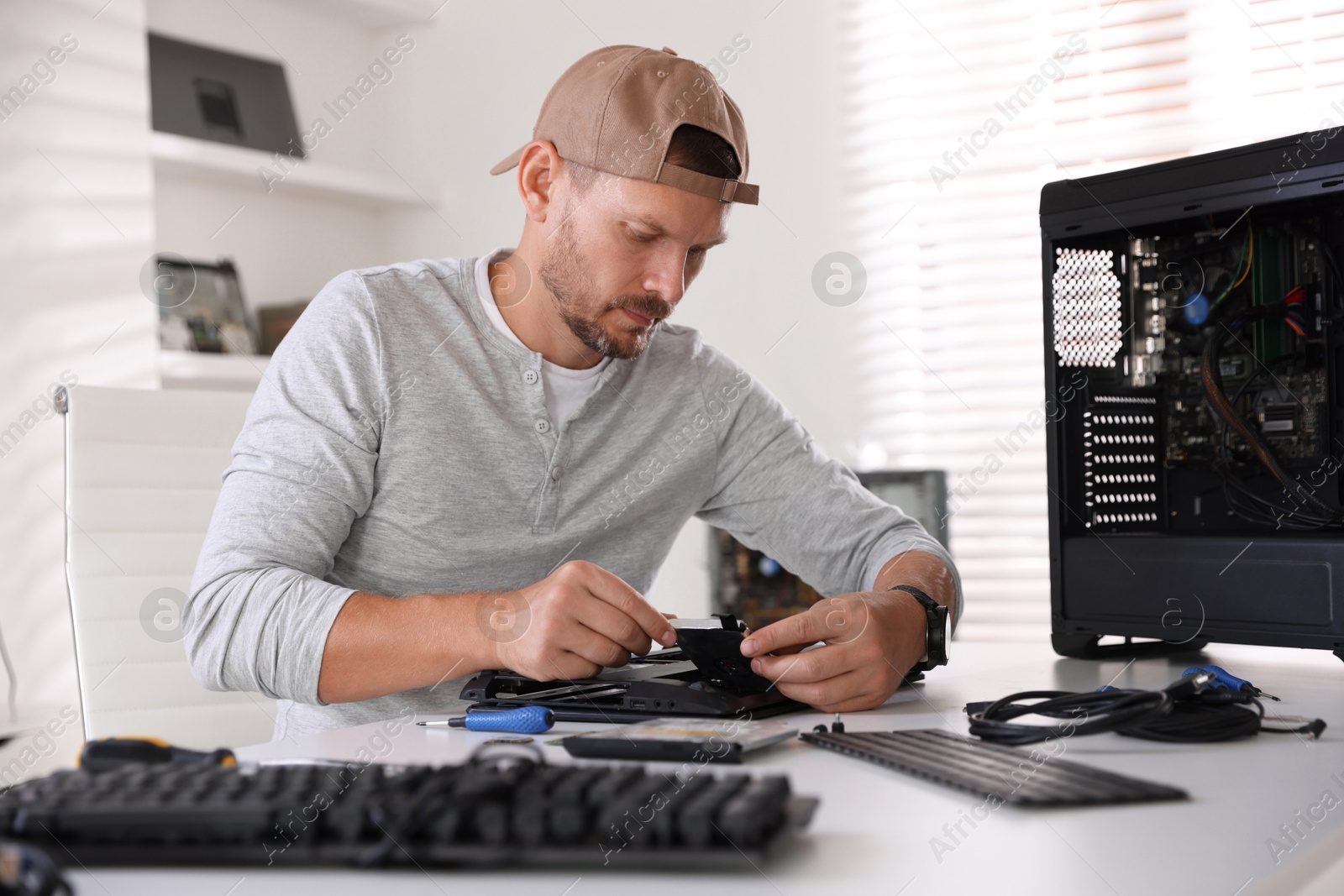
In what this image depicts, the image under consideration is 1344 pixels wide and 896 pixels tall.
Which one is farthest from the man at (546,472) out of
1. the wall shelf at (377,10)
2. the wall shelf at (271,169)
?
the wall shelf at (377,10)

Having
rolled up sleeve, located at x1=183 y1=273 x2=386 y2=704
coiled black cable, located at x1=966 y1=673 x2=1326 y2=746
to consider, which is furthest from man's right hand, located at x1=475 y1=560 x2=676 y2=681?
coiled black cable, located at x1=966 y1=673 x2=1326 y2=746

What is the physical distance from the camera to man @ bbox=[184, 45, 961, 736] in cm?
95

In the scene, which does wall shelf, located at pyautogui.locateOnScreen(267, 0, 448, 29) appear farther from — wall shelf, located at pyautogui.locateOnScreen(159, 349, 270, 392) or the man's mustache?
the man's mustache

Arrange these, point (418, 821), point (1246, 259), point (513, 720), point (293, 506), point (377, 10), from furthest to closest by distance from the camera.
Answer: point (377, 10), point (1246, 259), point (293, 506), point (513, 720), point (418, 821)

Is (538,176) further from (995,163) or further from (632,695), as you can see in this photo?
(995,163)

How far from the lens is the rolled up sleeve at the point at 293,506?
3.14ft

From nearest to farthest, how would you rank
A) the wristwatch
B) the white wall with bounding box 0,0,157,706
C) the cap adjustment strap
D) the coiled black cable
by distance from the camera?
1. the coiled black cable
2. the wristwatch
3. the cap adjustment strap
4. the white wall with bounding box 0,0,157,706

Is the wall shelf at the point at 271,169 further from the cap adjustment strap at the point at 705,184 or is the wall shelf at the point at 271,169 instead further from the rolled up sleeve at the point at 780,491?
the cap adjustment strap at the point at 705,184

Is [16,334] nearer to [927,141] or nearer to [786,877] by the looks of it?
[927,141]

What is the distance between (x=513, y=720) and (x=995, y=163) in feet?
7.67

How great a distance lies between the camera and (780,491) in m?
1.46

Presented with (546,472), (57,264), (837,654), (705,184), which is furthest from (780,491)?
(57,264)

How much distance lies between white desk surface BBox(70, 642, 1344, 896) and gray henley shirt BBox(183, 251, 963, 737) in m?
0.23

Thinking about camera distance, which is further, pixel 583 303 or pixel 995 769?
pixel 583 303
